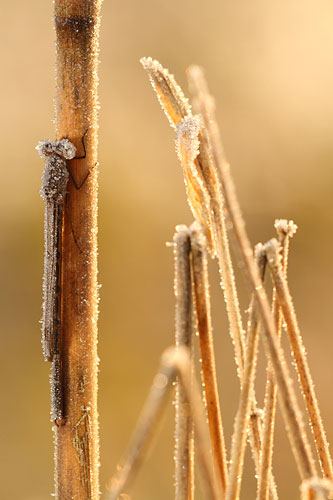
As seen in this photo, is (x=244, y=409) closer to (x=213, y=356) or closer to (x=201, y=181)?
(x=213, y=356)

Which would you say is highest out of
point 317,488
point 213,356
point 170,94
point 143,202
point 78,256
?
point 143,202

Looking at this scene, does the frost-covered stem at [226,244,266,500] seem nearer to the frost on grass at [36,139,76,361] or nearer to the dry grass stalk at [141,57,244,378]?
the dry grass stalk at [141,57,244,378]

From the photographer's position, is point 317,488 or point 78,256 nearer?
point 317,488

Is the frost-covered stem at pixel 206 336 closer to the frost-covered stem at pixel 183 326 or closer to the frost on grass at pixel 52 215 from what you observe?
the frost-covered stem at pixel 183 326

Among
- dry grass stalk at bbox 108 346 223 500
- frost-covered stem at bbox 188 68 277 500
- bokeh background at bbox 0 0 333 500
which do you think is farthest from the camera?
bokeh background at bbox 0 0 333 500

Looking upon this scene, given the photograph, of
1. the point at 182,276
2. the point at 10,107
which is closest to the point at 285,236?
the point at 182,276

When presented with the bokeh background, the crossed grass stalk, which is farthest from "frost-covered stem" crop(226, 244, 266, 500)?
the bokeh background

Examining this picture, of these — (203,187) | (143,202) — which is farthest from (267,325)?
(143,202)
